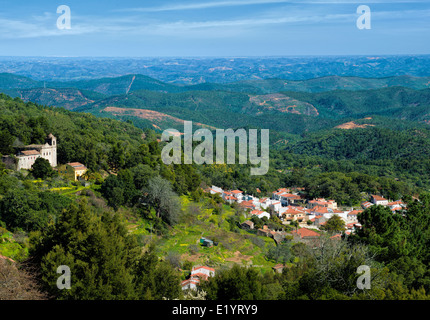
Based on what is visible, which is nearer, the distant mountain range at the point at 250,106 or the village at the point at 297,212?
the village at the point at 297,212

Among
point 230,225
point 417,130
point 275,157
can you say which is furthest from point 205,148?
point 417,130

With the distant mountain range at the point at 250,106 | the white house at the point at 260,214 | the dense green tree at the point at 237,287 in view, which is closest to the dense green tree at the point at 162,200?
the white house at the point at 260,214

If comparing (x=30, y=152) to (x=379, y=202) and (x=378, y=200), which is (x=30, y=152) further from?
(x=378, y=200)

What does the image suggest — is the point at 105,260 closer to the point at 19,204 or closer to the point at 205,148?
the point at 19,204

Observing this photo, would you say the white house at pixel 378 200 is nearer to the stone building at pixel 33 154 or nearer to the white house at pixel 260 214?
the white house at pixel 260 214

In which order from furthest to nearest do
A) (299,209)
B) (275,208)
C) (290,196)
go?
(290,196)
(299,209)
(275,208)

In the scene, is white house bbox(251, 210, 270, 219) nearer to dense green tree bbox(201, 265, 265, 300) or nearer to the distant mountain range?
dense green tree bbox(201, 265, 265, 300)

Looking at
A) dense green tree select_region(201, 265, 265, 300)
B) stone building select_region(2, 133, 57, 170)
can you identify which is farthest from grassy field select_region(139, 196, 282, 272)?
dense green tree select_region(201, 265, 265, 300)

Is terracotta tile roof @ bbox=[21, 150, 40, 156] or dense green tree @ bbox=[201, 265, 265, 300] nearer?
dense green tree @ bbox=[201, 265, 265, 300]

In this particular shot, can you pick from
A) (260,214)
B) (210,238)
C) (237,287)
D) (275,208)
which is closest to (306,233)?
(260,214)
